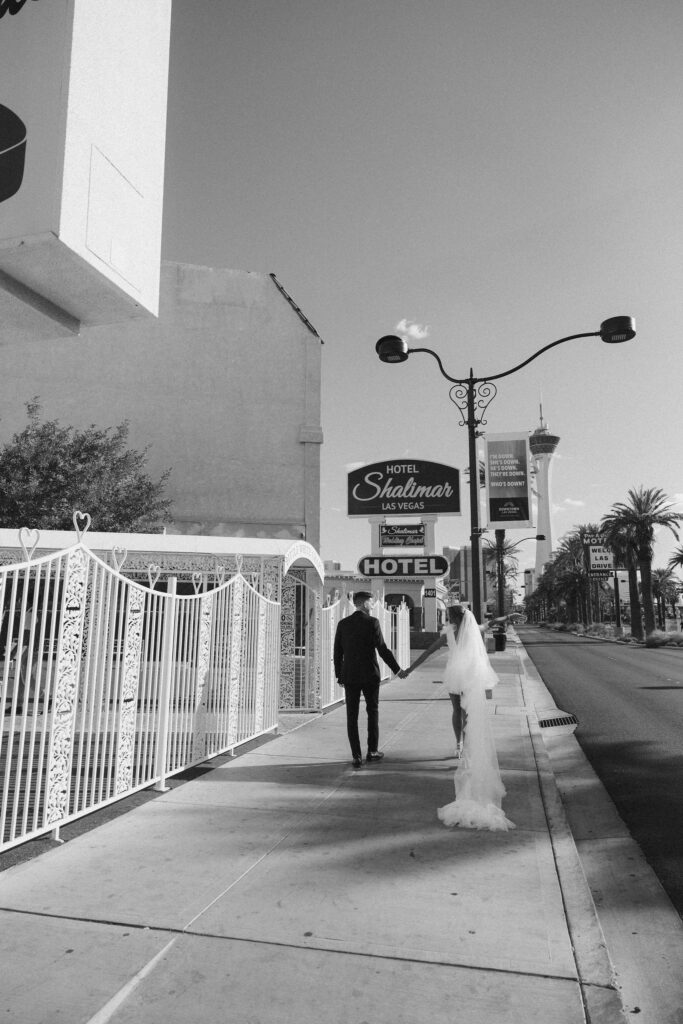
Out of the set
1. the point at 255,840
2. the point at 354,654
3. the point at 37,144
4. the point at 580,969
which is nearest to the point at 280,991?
the point at 580,969

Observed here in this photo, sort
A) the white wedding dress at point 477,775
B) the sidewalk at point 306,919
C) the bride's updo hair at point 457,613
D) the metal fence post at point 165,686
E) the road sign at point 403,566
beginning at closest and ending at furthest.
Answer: the sidewalk at point 306,919
the white wedding dress at point 477,775
the metal fence post at point 165,686
the bride's updo hair at point 457,613
the road sign at point 403,566

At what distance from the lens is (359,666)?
7.68 meters

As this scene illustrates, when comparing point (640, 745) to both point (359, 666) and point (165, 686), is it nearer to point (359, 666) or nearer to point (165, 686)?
point (359, 666)

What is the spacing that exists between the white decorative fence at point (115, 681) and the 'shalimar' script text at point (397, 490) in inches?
587

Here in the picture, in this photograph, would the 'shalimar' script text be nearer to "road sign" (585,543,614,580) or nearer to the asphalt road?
the asphalt road

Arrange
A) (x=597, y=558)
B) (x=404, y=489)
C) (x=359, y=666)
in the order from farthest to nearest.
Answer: (x=597, y=558)
(x=404, y=489)
(x=359, y=666)

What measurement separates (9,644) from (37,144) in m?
4.28

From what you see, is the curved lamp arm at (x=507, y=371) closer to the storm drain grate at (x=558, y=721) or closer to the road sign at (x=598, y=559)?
the storm drain grate at (x=558, y=721)

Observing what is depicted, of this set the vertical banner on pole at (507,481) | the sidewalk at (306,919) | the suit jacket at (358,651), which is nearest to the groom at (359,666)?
the suit jacket at (358,651)

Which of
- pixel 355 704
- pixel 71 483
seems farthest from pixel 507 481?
pixel 71 483

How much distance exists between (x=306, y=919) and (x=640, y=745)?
7573mm

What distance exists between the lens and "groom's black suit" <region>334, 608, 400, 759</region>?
7629mm

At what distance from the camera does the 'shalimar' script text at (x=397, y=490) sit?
23.8 metres

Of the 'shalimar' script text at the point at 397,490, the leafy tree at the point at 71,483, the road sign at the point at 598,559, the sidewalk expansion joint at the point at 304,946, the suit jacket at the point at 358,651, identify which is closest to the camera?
the sidewalk expansion joint at the point at 304,946
